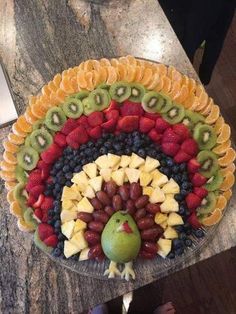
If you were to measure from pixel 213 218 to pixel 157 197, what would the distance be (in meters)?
0.15

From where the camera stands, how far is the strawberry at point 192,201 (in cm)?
102

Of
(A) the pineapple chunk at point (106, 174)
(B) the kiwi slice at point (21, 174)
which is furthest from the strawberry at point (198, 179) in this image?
(B) the kiwi slice at point (21, 174)

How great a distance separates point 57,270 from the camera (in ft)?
3.46

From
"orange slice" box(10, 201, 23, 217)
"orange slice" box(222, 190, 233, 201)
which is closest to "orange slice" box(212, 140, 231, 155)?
"orange slice" box(222, 190, 233, 201)

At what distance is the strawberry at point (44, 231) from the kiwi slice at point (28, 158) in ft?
0.54

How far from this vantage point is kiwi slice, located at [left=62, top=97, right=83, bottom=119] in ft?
3.67

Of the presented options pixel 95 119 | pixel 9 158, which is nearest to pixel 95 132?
pixel 95 119

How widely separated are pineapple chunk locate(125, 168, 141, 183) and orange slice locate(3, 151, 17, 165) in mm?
305

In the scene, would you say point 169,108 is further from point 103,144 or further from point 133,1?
point 133,1

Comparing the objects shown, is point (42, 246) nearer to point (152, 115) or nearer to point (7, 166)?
point (7, 166)

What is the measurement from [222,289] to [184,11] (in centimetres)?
104

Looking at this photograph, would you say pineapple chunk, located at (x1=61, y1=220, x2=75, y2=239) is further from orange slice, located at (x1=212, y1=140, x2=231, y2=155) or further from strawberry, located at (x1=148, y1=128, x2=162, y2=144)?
orange slice, located at (x1=212, y1=140, x2=231, y2=155)

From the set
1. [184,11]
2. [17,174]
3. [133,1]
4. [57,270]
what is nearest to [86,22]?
[133,1]

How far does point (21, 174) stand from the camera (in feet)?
3.57
